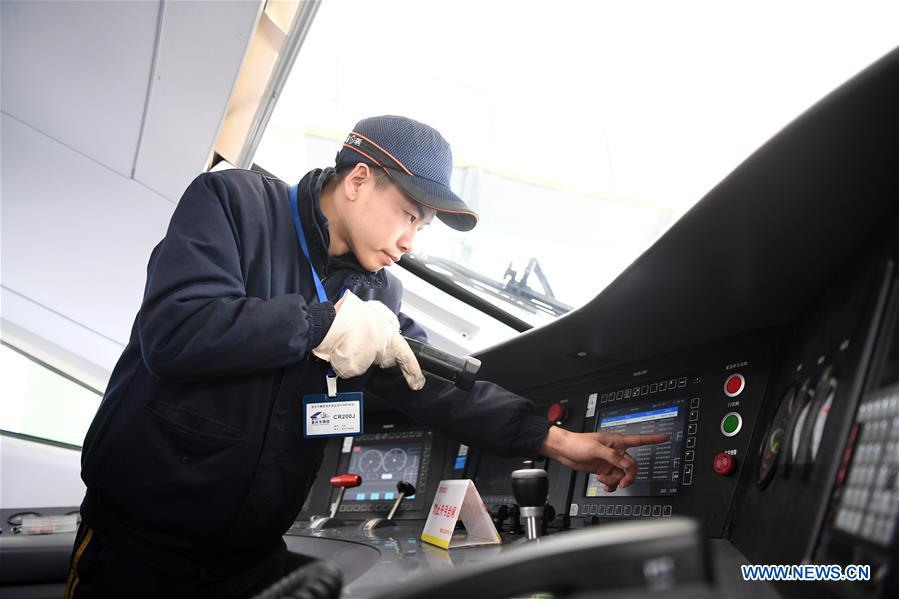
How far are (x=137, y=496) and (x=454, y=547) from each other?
0.62 metres

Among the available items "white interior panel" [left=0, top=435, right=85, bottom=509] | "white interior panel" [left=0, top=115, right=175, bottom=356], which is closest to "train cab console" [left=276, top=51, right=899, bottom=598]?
"white interior panel" [left=0, top=115, right=175, bottom=356]

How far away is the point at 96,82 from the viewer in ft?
9.65

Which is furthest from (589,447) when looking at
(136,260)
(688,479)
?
(136,260)

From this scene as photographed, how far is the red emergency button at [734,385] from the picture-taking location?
126 centimetres

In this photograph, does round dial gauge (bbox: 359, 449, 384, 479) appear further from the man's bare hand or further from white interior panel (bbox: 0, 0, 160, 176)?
white interior panel (bbox: 0, 0, 160, 176)

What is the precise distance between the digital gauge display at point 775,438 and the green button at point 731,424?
5.3 inches

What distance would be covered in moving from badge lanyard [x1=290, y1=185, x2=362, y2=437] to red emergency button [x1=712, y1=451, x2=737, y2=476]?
0.69 metres

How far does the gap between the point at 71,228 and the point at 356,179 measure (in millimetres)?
2907

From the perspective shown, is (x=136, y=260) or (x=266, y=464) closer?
(x=266, y=464)

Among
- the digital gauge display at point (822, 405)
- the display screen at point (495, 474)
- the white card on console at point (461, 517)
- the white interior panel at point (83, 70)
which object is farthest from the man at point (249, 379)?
the white interior panel at point (83, 70)

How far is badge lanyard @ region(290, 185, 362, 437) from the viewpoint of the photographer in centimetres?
138

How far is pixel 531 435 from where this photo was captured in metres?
1.46

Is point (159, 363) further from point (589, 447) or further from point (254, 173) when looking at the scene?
point (589, 447)

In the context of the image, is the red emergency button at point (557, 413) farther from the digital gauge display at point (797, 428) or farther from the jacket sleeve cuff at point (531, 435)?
the digital gauge display at point (797, 428)
